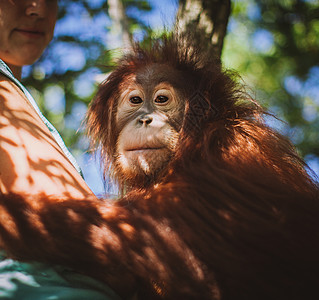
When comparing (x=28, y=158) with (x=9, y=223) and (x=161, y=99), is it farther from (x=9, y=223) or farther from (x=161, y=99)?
(x=161, y=99)

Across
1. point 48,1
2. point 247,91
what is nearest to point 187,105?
point 247,91

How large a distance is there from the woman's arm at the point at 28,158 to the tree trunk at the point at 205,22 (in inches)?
81.4

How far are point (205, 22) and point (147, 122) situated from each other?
3.92ft

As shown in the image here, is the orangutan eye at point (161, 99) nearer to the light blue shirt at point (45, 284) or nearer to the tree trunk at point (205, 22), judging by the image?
the tree trunk at point (205, 22)

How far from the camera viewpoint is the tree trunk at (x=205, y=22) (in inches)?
148

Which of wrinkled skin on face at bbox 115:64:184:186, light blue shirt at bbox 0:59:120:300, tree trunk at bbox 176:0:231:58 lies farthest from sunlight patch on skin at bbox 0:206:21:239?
tree trunk at bbox 176:0:231:58

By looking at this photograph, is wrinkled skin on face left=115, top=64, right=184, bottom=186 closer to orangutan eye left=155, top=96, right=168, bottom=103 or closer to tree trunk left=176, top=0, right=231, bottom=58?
orangutan eye left=155, top=96, right=168, bottom=103

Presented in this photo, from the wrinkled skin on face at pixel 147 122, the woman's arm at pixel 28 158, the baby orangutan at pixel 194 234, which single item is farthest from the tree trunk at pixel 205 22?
the woman's arm at pixel 28 158

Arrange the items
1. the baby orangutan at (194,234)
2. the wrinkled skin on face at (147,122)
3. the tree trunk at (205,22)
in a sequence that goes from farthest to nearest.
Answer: the tree trunk at (205,22) < the wrinkled skin on face at (147,122) < the baby orangutan at (194,234)

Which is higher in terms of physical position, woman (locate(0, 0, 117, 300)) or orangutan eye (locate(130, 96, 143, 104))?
orangutan eye (locate(130, 96, 143, 104))

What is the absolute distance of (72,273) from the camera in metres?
1.88

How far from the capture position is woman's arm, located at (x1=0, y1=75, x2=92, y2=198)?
6.34 feet

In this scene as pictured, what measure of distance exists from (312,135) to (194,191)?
8267mm

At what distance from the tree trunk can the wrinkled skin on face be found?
42 centimetres
